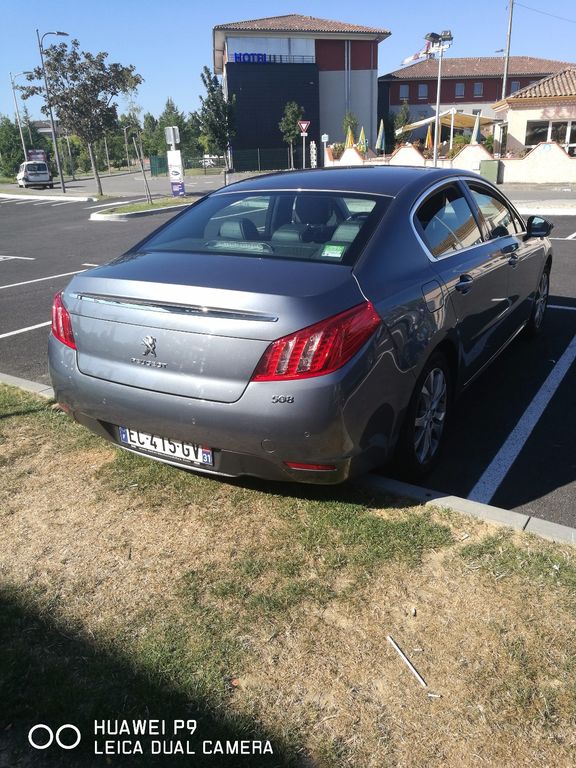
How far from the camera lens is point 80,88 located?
30.2m

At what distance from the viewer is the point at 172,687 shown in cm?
219

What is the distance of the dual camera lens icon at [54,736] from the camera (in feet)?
6.61

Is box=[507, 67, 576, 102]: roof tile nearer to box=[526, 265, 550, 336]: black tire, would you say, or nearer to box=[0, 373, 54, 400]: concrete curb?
box=[526, 265, 550, 336]: black tire

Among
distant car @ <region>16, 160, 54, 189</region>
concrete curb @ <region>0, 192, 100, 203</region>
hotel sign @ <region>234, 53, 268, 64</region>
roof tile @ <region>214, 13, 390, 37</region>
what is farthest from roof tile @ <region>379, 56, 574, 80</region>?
concrete curb @ <region>0, 192, 100, 203</region>

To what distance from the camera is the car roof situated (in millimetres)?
3658

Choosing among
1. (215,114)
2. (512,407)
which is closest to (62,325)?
(512,407)

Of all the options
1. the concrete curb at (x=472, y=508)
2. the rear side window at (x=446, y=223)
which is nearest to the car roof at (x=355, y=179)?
the rear side window at (x=446, y=223)

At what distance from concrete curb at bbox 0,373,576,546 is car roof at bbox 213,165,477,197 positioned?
1.61m

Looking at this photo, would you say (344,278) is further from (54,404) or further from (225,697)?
(54,404)

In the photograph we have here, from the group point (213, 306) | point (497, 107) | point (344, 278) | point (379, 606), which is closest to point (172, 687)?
point (379, 606)

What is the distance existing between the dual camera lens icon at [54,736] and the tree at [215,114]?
54386 millimetres

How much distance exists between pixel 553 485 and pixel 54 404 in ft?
11.2

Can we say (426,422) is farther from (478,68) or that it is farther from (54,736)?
(478,68)

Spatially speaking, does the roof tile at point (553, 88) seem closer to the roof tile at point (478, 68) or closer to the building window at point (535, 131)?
the building window at point (535, 131)
